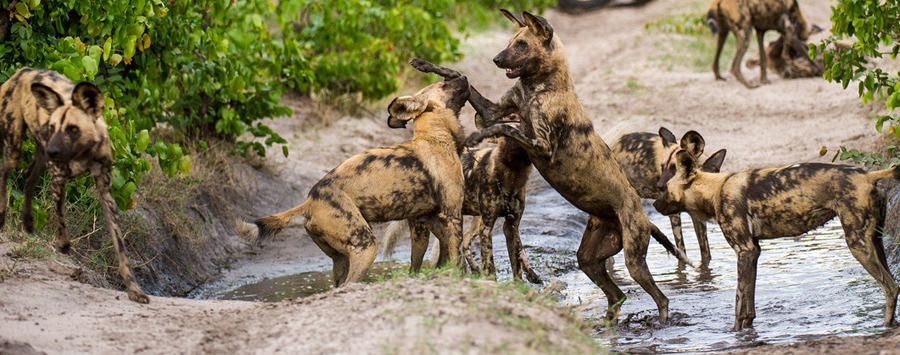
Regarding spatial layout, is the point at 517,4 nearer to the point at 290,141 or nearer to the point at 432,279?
the point at 290,141

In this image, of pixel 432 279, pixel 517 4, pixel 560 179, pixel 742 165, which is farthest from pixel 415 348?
pixel 517 4

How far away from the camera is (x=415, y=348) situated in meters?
4.12

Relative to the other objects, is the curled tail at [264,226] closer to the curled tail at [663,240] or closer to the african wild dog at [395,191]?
the african wild dog at [395,191]

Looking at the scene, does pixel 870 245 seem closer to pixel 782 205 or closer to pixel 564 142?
pixel 782 205

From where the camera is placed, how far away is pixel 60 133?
5141 millimetres

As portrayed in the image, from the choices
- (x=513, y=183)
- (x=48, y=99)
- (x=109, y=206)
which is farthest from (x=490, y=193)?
(x=48, y=99)

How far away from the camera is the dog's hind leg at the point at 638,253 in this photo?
250 inches

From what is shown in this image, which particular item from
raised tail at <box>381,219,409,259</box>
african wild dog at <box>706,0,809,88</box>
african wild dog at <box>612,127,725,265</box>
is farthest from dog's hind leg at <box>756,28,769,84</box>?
raised tail at <box>381,219,409,259</box>

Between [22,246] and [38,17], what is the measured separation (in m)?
1.48

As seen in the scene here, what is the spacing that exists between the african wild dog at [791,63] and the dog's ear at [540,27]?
884cm

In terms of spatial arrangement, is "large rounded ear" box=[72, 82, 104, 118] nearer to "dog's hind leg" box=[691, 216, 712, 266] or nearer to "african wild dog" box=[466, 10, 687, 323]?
"african wild dog" box=[466, 10, 687, 323]

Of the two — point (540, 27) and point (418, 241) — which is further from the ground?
point (540, 27)

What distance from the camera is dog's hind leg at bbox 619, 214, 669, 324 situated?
636 cm

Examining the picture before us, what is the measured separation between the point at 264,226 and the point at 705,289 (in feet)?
9.30
